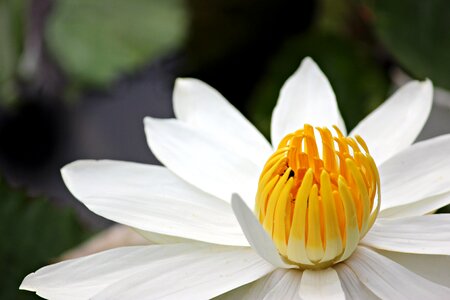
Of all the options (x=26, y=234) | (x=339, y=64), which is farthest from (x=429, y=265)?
(x=339, y=64)

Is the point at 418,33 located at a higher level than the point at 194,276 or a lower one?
higher

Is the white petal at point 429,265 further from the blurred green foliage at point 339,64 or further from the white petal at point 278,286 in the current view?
the blurred green foliage at point 339,64

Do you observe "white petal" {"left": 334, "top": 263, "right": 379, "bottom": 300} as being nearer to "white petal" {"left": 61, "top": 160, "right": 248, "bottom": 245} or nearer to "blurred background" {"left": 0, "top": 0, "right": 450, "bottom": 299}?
"white petal" {"left": 61, "top": 160, "right": 248, "bottom": 245}

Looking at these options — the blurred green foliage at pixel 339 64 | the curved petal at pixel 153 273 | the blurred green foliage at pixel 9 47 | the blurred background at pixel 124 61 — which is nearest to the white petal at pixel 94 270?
the curved petal at pixel 153 273

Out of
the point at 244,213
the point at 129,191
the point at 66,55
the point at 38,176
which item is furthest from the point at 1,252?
the point at 66,55

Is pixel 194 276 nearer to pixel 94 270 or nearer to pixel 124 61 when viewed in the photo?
pixel 94 270

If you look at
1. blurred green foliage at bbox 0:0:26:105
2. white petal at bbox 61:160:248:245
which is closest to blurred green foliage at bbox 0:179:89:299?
white petal at bbox 61:160:248:245

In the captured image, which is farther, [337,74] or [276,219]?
[337,74]
